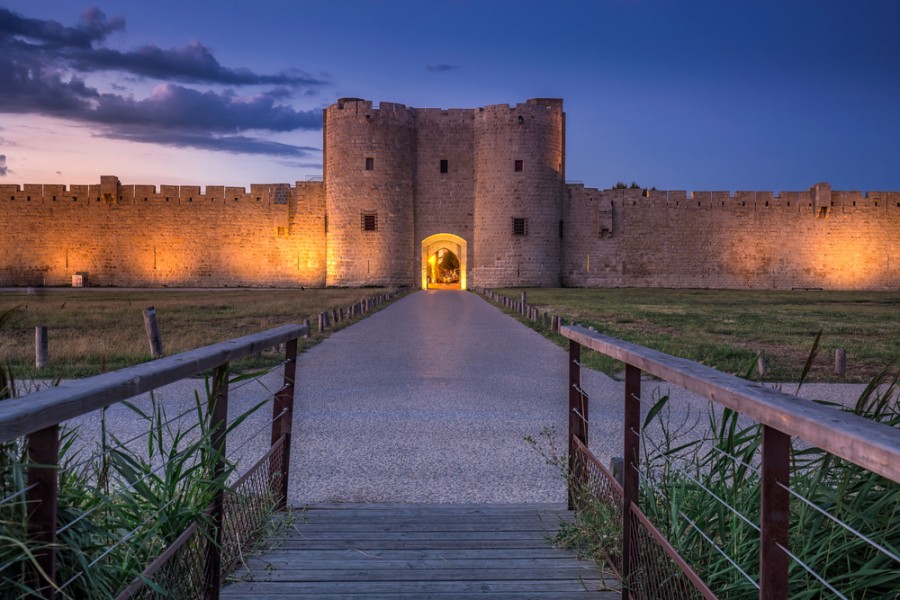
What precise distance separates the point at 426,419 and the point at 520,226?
30.5m

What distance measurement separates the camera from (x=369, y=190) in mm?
35656

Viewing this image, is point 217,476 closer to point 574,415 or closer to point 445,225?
point 574,415

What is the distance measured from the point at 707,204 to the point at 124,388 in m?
39.6

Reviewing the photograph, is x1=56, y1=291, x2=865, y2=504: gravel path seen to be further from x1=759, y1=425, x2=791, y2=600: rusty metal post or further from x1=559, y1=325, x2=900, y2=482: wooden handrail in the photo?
x1=759, y1=425, x2=791, y2=600: rusty metal post

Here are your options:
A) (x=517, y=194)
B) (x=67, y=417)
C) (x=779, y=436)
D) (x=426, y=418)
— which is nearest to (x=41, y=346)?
(x=426, y=418)

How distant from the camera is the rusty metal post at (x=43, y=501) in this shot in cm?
138

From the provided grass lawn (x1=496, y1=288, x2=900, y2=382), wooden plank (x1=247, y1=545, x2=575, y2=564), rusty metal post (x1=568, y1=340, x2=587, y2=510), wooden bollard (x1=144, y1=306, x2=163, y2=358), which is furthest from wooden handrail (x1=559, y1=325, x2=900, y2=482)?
wooden bollard (x1=144, y1=306, x2=163, y2=358)

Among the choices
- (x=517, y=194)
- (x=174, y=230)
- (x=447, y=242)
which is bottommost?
(x=447, y=242)

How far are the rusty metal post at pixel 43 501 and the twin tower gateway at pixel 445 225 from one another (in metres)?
34.7

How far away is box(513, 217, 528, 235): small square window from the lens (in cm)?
3600

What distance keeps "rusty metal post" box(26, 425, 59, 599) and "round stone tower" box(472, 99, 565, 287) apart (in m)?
34.9

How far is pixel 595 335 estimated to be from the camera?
3072mm

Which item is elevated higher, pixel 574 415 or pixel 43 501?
pixel 43 501

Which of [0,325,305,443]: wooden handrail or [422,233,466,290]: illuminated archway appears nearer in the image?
[0,325,305,443]: wooden handrail
